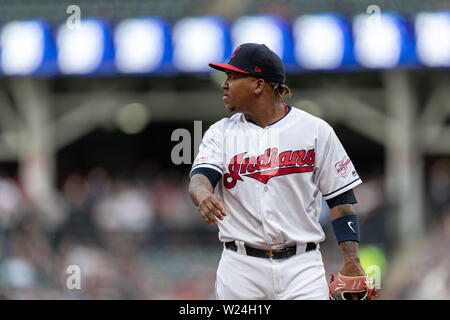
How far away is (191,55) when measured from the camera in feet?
32.5

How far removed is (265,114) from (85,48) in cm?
712

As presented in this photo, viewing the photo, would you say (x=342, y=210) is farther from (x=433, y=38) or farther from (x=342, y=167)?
(x=433, y=38)

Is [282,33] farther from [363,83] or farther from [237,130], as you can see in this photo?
[237,130]

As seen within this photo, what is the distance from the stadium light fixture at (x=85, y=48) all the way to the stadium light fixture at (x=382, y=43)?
3.47 metres

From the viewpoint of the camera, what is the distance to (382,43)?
9531mm

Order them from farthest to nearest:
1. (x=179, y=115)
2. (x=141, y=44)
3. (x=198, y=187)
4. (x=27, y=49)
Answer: (x=179, y=115) → (x=27, y=49) → (x=141, y=44) → (x=198, y=187)

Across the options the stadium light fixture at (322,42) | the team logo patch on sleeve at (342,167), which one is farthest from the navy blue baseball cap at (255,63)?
the stadium light fixture at (322,42)

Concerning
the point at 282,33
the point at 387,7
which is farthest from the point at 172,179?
the point at 387,7

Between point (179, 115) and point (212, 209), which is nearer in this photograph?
point (212, 209)

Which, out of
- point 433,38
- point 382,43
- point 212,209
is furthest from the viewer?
point 382,43

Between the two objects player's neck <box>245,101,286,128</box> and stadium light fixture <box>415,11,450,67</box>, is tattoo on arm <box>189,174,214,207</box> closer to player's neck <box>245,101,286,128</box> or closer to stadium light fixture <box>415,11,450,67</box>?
player's neck <box>245,101,286,128</box>

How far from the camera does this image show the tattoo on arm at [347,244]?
130 inches

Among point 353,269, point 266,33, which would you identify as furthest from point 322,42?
point 353,269

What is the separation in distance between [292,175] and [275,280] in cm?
49
